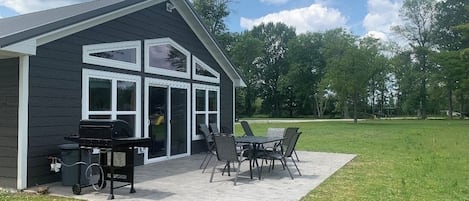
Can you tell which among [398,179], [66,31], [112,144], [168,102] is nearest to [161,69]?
[168,102]

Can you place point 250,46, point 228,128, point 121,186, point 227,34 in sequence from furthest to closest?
point 250,46
point 227,34
point 228,128
point 121,186

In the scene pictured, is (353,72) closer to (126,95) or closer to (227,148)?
(126,95)

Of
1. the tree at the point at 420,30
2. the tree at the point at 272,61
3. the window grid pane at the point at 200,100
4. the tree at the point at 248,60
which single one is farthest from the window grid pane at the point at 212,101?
the tree at the point at 272,61

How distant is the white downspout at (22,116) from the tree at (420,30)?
4522 cm

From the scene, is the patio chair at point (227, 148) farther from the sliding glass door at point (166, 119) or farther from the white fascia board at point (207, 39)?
the white fascia board at point (207, 39)

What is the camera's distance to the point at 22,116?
6.34 meters

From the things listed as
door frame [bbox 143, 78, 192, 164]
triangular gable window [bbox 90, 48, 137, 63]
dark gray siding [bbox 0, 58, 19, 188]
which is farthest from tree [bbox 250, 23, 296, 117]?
dark gray siding [bbox 0, 58, 19, 188]

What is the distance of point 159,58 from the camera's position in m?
9.84

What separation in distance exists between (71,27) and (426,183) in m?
6.65

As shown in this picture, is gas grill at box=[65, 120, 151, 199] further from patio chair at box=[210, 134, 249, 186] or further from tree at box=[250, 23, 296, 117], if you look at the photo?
tree at box=[250, 23, 296, 117]

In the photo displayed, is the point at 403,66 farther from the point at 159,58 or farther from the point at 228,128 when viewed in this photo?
the point at 159,58

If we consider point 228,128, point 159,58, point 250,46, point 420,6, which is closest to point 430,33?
point 420,6

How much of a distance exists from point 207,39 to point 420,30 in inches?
1614

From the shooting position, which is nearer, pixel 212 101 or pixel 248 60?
pixel 212 101
